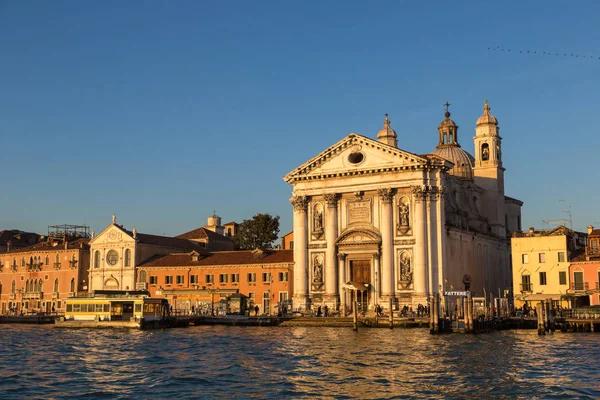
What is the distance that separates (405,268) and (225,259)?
17.3 meters

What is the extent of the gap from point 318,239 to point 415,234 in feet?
25.2

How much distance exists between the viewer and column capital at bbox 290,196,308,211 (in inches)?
2423

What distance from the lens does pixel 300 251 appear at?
61438 mm

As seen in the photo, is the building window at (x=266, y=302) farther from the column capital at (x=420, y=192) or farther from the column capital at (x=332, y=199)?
the column capital at (x=420, y=192)

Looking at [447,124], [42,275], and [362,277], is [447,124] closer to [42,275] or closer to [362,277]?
[362,277]

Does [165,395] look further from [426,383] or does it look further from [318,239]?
[318,239]

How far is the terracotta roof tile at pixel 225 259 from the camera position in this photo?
66.2 m

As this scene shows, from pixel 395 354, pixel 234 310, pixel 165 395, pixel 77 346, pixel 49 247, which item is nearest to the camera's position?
pixel 165 395

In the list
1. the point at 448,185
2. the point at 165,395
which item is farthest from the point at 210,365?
the point at 448,185

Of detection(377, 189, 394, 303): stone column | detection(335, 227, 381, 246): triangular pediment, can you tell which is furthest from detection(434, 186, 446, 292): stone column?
detection(335, 227, 381, 246): triangular pediment

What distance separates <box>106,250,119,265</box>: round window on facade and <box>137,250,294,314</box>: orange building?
2.62 meters

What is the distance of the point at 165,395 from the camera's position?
2419 centimetres

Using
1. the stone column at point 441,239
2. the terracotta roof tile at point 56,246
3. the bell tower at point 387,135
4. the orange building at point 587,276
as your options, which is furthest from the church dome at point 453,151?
the terracotta roof tile at point 56,246

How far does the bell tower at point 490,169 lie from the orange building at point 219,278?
17224 millimetres
